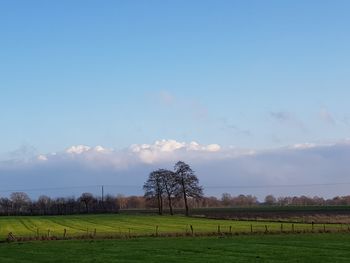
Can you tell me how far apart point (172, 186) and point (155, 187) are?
5246mm

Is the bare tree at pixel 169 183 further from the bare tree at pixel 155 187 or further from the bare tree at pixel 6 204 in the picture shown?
the bare tree at pixel 6 204

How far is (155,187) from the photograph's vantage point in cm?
13812

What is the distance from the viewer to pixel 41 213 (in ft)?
562

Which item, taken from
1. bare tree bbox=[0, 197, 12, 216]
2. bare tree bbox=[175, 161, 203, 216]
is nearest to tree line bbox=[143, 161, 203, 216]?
bare tree bbox=[175, 161, 203, 216]

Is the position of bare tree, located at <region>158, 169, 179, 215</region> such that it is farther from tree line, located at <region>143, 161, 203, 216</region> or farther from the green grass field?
the green grass field

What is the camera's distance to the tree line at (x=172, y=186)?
433 ft

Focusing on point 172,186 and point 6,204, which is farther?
point 6,204

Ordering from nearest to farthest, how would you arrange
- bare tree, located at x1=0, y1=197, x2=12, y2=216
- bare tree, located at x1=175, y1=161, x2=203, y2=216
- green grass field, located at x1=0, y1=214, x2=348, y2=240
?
green grass field, located at x1=0, y1=214, x2=348, y2=240 < bare tree, located at x1=175, y1=161, x2=203, y2=216 < bare tree, located at x1=0, y1=197, x2=12, y2=216

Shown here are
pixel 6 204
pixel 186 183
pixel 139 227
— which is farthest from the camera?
pixel 6 204

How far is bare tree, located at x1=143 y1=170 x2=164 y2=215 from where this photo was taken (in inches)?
5392

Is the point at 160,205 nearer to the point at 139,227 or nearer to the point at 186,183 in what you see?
the point at 186,183

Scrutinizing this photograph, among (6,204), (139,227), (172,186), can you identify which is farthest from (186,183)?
(6,204)

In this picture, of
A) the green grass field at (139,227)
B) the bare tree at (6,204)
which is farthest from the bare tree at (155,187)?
the bare tree at (6,204)

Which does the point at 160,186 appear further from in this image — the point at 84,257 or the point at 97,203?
the point at 84,257
